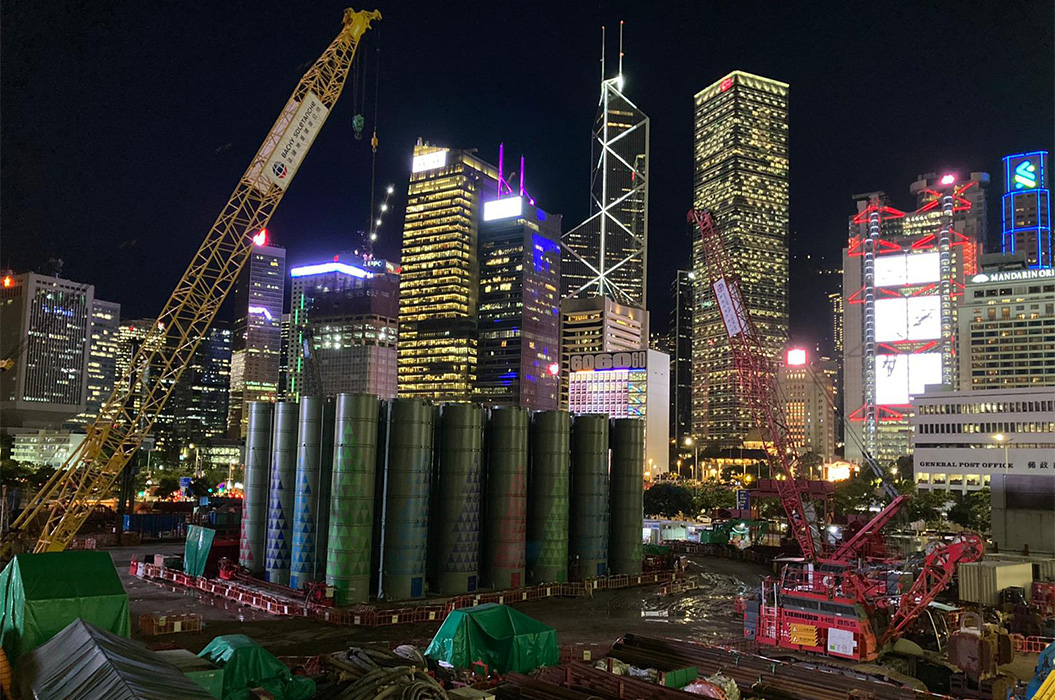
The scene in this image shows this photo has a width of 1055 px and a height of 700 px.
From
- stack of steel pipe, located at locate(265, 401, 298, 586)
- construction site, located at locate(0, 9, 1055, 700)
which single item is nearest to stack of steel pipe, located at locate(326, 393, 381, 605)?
Result: construction site, located at locate(0, 9, 1055, 700)

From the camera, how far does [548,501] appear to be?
53.0m

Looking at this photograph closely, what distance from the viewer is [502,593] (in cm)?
4778

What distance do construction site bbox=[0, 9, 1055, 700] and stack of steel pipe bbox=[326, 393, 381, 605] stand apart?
0.42 ft

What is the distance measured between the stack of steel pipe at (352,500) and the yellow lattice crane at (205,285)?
12.1 meters

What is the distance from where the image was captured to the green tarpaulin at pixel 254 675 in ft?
73.9

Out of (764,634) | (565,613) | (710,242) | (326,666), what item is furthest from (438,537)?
(710,242)

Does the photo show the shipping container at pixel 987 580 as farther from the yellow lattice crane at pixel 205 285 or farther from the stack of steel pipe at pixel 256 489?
the yellow lattice crane at pixel 205 285

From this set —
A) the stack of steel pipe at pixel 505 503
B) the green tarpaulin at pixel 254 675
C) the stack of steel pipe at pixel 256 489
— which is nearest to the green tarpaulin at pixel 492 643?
the green tarpaulin at pixel 254 675

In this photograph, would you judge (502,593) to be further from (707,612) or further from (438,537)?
(707,612)

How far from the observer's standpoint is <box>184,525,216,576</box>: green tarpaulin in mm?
50875

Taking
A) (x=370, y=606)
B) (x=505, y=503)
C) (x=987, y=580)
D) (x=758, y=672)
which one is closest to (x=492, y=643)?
(x=758, y=672)

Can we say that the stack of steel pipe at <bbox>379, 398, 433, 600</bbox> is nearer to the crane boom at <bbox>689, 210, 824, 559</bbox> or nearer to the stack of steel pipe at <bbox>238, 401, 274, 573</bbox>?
the stack of steel pipe at <bbox>238, 401, 274, 573</bbox>

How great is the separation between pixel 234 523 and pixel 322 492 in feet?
66.3

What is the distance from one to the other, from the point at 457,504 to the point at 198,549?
17.2 meters
